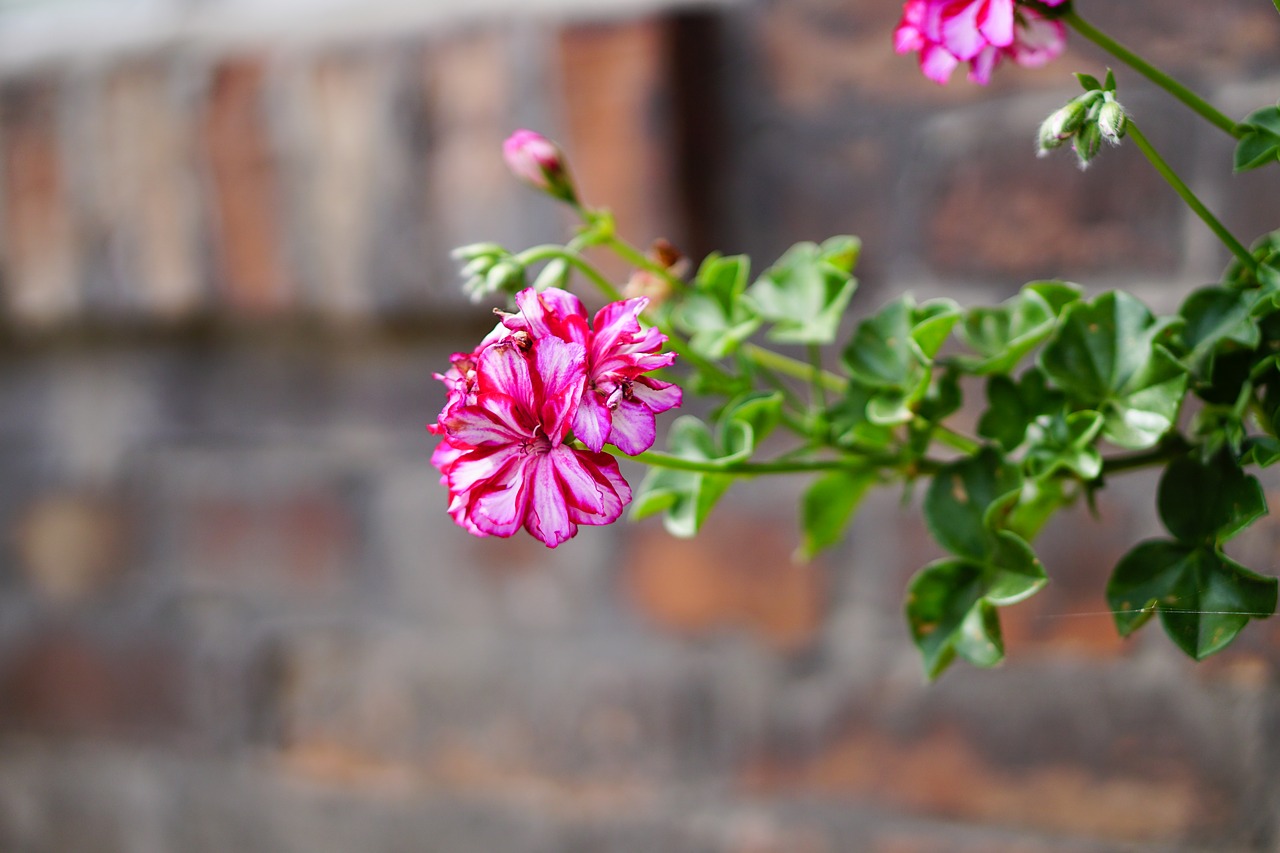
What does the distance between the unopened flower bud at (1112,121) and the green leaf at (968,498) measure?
11 cm

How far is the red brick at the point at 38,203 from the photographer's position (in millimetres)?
950

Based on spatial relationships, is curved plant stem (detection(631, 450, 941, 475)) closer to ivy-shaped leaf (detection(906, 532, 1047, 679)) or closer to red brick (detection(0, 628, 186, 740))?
ivy-shaped leaf (detection(906, 532, 1047, 679))

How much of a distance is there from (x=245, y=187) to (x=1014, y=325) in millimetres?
652

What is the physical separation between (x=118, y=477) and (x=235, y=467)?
12cm

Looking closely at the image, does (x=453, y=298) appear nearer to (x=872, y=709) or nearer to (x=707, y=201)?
(x=707, y=201)

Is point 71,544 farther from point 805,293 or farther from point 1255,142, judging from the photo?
point 1255,142

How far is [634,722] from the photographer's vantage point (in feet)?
2.84

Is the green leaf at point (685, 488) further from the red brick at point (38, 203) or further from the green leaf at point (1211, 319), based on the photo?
the red brick at point (38, 203)

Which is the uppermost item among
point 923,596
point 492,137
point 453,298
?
point 492,137

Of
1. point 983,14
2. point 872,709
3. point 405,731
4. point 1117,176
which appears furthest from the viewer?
point 405,731

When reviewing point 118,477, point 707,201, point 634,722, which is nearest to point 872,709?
point 634,722

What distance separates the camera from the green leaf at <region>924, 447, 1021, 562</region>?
1.27 feet

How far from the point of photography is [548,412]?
0.99 ft

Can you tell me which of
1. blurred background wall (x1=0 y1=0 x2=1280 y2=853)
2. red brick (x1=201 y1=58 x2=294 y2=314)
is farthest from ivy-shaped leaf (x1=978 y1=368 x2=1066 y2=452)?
red brick (x1=201 y1=58 x2=294 y2=314)
